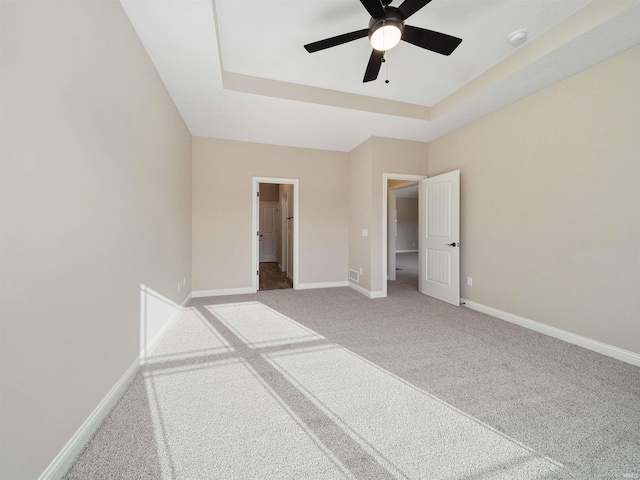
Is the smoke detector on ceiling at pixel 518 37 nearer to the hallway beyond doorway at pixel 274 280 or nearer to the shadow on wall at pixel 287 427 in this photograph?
the shadow on wall at pixel 287 427

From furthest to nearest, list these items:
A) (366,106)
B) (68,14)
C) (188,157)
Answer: (188,157)
(366,106)
(68,14)

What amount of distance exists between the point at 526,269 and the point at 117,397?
4.06 meters

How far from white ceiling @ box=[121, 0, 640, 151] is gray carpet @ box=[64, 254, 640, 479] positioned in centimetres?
271

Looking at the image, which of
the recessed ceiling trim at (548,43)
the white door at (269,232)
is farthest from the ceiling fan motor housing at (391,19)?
the white door at (269,232)

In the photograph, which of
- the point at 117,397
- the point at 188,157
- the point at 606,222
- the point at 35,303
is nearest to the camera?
the point at 35,303

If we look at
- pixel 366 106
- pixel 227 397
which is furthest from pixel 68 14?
pixel 366 106

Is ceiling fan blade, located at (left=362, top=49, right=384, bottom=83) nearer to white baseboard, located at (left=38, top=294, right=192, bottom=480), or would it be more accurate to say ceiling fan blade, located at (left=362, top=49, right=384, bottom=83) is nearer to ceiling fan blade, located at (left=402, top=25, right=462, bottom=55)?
ceiling fan blade, located at (left=402, top=25, right=462, bottom=55)

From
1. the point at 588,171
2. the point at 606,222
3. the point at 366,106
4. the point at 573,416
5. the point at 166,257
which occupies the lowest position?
the point at 573,416

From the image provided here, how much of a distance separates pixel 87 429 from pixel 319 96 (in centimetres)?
358

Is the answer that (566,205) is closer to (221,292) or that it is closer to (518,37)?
(518,37)

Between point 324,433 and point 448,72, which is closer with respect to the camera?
point 324,433

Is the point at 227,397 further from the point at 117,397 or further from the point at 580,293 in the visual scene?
the point at 580,293

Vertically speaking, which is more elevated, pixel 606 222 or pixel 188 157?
pixel 188 157

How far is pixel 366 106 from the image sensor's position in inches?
133
